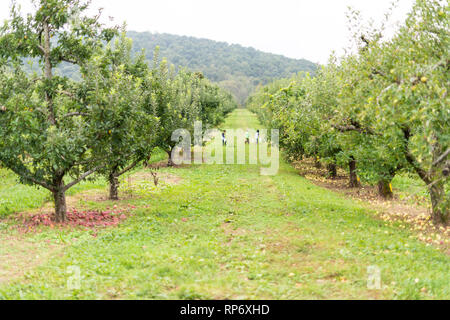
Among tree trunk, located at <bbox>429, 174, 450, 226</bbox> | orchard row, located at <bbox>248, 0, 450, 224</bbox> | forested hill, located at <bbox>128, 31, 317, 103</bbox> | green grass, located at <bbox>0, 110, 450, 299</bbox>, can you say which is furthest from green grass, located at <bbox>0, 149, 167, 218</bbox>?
forested hill, located at <bbox>128, 31, 317, 103</bbox>

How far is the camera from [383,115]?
361 inches

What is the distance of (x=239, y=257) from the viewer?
10320 millimetres

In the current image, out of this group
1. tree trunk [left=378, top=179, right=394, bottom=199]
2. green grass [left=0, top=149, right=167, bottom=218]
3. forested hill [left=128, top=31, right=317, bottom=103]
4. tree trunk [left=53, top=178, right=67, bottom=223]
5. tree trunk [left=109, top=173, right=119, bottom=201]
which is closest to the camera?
tree trunk [left=53, top=178, right=67, bottom=223]

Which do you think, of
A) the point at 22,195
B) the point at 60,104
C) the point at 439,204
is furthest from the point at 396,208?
the point at 22,195

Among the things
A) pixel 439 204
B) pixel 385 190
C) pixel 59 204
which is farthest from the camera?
pixel 385 190

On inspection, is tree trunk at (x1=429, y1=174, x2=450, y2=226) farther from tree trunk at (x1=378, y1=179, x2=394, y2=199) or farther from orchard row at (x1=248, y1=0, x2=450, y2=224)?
tree trunk at (x1=378, y1=179, x2=394, y2=199)

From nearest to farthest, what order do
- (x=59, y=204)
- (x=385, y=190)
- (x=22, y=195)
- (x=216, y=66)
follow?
(x=59, y=204) < (x=22, y=195) < (x=385, y=190) < (x=216, y=66)

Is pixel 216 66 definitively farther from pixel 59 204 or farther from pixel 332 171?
pixel 59 204

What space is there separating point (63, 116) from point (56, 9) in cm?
356

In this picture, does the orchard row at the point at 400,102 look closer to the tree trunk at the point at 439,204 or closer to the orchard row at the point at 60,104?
the tree trunk at the point at 439,204

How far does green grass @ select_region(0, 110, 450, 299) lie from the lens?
26.1ft

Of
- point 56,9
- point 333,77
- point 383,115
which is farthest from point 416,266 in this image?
point 56,9

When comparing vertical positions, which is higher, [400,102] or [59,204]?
[400,102]
